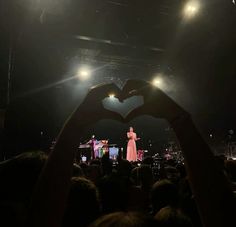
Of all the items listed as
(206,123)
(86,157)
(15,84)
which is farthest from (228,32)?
(86,157)

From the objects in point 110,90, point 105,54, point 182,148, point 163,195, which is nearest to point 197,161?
point 182,148

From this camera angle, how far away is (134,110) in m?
1.06

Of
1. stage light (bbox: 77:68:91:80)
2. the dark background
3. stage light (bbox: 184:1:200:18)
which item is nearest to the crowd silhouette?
the dark background

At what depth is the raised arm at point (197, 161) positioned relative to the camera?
38.2 inches

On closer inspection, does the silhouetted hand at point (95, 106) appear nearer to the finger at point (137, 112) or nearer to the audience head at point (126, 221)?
the finger at point (137, 112)

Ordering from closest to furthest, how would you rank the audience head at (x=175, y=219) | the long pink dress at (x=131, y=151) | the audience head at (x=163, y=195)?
the audience head at (x=175, y=219) → the audience head at (x=163, y=195) → the long pink dress at (x=131, y=151)

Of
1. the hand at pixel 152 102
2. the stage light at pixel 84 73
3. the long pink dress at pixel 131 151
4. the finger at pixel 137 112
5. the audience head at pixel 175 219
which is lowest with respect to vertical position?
the audience head at pixel 175 219

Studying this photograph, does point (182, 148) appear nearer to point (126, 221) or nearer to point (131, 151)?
point (126, 221)

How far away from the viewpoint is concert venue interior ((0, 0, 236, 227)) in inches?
40.9

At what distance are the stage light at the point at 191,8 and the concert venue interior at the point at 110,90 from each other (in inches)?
1.2

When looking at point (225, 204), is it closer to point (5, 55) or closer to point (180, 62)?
point (5, 55)

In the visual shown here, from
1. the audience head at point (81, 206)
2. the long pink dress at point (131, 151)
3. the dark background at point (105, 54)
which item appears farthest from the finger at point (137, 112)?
the long pink dress at point (131, 151)

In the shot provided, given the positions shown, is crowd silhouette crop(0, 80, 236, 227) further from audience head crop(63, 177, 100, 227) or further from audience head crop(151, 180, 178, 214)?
audience head crop(151, 180, 178, 214)

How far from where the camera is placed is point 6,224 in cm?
112
